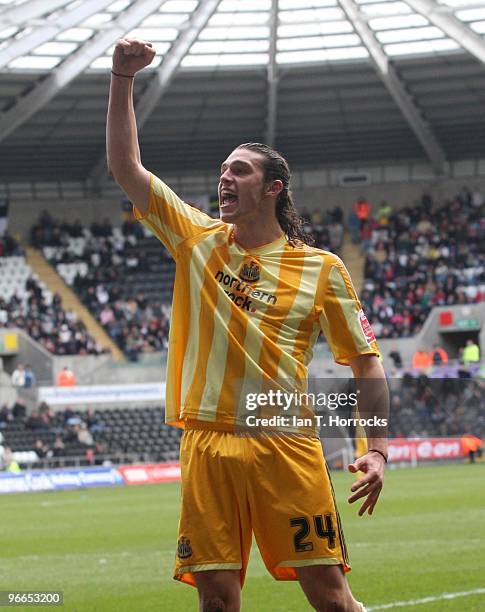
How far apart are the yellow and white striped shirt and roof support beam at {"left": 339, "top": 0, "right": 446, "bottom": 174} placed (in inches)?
1159

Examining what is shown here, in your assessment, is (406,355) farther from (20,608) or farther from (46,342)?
(20,608)

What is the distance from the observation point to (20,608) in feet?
29.4

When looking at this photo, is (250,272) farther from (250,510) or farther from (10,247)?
(10,247)

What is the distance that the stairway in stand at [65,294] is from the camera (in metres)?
40.9

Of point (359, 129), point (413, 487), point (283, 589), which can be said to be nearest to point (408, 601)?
point (283, 589)

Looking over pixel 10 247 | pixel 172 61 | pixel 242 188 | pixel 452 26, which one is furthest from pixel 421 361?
pixel 242 188

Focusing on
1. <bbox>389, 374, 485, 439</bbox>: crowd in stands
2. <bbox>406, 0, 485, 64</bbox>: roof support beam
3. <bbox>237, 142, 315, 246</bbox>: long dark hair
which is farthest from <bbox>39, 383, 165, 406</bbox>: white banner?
<bbox>237, 142, 315, 246</bbox>: long dark hair

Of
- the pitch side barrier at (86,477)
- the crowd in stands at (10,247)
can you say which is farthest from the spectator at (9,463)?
the crowd in stands at (10,247)

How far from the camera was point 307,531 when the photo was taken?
15.4 ft

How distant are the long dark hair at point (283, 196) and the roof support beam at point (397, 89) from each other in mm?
29119

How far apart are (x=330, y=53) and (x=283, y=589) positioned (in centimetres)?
3055

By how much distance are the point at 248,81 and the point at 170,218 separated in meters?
36.5

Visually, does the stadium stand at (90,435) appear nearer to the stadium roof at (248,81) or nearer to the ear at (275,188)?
the stadium roof at (248,81)

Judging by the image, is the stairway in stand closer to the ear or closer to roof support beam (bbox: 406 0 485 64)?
roof support beam (bbox: 406 0 485 64)
